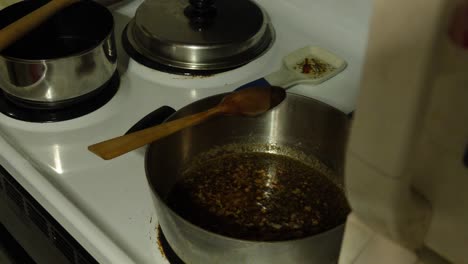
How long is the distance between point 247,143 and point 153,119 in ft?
0.46

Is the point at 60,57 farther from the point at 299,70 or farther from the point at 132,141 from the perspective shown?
the point at 299,70

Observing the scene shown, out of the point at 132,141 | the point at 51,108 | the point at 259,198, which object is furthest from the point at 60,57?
the point at 259,198

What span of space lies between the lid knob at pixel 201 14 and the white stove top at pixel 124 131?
0.32ft

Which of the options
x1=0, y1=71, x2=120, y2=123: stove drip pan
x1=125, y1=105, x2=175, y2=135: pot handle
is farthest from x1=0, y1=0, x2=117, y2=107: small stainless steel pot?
x1=125, y1=105, x2=175, y2=135: pot handle

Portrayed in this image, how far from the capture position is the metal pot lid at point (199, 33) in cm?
89

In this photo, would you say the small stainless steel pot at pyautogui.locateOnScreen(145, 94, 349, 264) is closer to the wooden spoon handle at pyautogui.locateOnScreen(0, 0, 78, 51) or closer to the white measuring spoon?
the white measuring spoon

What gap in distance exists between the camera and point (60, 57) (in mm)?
777

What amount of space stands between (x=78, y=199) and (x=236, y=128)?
23cm

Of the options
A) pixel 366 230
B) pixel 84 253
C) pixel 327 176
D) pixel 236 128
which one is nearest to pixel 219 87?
pixel 236 128

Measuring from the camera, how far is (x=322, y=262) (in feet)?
1.83

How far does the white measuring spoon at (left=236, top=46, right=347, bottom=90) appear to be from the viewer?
856 mm

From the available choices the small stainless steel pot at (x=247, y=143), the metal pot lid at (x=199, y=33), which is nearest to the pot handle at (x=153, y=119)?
the small stainless steel pot at (x=247, y=143)

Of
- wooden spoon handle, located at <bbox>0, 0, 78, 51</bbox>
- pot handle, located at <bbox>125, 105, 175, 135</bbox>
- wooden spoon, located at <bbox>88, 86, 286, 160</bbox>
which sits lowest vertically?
pot handle, located at <bbox>125, 105, 175, 135</bbox>

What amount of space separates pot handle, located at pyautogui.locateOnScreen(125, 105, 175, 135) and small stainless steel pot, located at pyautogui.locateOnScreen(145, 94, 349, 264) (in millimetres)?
34
